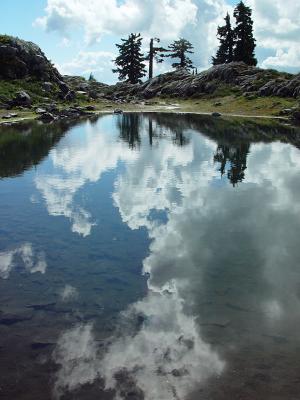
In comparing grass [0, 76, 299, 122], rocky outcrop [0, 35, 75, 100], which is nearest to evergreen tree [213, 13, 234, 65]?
grass [0, 76, 299, 122]

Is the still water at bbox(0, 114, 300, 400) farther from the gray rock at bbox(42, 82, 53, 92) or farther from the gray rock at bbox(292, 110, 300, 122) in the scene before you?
the gray rock at bbox(42, 82, 53, 92)

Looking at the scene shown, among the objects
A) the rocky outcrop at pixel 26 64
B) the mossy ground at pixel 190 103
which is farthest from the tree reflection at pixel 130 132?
the rocky outcrop at pixel 26 64

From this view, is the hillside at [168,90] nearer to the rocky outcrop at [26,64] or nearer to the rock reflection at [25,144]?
the rocky outcrop at [26,64]

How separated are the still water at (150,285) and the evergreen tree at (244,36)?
100 metres

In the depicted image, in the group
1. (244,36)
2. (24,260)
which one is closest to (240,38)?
(244,36)

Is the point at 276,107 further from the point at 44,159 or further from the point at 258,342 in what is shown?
the point at 258,342

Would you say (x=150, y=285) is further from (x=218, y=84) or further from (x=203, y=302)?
(x=218, y=84)

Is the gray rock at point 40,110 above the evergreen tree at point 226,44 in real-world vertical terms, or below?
below

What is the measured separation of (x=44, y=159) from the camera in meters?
40.3

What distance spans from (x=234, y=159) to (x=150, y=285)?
2769 centimetres

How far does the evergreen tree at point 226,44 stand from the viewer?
12500cm

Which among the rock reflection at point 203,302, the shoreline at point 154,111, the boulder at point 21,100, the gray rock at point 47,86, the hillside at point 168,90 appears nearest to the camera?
the rock reflection at point 203,302

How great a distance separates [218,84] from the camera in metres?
114

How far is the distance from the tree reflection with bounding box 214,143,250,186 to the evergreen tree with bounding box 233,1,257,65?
84363 mm
